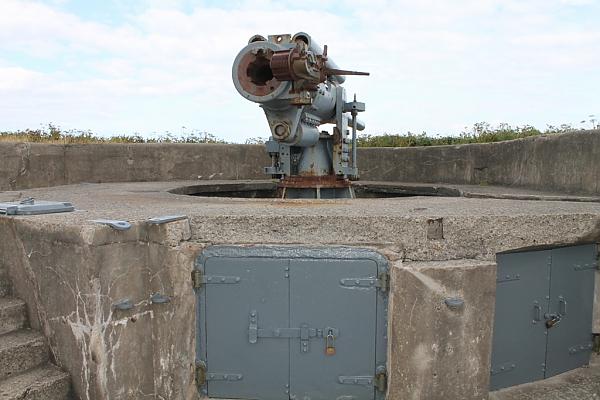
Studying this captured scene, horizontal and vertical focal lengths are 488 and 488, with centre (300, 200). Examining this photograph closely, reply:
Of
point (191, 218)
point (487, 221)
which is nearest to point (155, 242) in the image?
point (191, 218)

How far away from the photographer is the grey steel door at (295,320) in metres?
2.74

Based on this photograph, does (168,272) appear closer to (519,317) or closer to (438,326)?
(438,326)

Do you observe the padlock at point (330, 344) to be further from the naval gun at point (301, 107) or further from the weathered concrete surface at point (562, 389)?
the naval gun at point (301, 107)

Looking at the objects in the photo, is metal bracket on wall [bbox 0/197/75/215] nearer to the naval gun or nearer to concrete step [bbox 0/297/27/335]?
concrete step [bbox 0/297/27/335]

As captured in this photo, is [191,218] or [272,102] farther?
[272,102]

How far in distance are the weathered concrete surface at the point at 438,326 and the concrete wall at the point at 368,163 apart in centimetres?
263

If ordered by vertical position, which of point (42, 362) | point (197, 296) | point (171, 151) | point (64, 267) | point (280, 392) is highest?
point (171, 151)

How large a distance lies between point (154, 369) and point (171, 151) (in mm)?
4777

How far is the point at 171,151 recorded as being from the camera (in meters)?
7.12

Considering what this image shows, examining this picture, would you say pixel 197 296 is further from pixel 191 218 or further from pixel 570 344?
pixel 570 344

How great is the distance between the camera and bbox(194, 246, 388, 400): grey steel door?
9.00ft

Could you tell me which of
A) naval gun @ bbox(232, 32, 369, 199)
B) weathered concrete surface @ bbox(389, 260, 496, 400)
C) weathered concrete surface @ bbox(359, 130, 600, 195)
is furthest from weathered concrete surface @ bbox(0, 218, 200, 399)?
weathered concrete surface @ bbox(359, 130, 600, 195)

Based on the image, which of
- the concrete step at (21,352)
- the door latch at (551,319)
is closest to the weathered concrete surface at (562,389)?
the door latch at (551,319)

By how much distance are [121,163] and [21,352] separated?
4462mm
